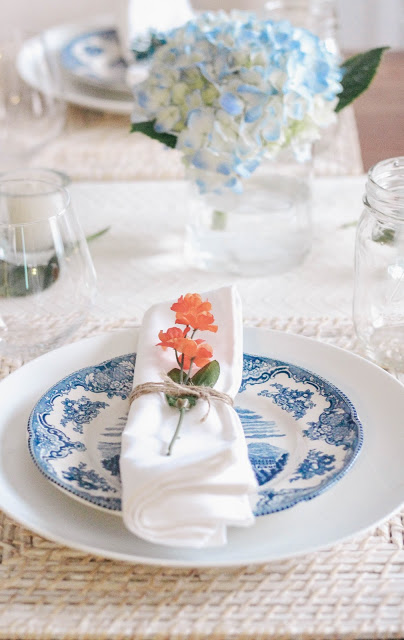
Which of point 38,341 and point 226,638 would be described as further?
point 38,341

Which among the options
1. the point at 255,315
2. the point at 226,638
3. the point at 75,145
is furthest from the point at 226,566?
the point at 75,145

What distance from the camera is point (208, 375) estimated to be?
669 millimetres

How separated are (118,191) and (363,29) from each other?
4.65ft

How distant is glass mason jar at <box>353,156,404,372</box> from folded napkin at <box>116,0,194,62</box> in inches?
30.5

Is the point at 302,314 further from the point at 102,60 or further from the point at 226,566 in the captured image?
the point at 102,60

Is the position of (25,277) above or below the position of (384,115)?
above

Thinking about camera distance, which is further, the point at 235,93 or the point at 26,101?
the point at 26,101

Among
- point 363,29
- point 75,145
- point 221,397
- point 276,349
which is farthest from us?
point 363,29

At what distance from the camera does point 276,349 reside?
768mm

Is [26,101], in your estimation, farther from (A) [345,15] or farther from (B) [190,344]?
(A) [345,15]

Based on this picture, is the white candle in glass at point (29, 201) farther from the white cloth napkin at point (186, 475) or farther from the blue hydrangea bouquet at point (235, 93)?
the white cloth napkin at point (186, 475)

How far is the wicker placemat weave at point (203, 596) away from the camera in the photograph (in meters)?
0.53

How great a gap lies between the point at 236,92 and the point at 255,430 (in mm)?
382

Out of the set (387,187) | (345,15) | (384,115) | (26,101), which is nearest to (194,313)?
(387,187)
